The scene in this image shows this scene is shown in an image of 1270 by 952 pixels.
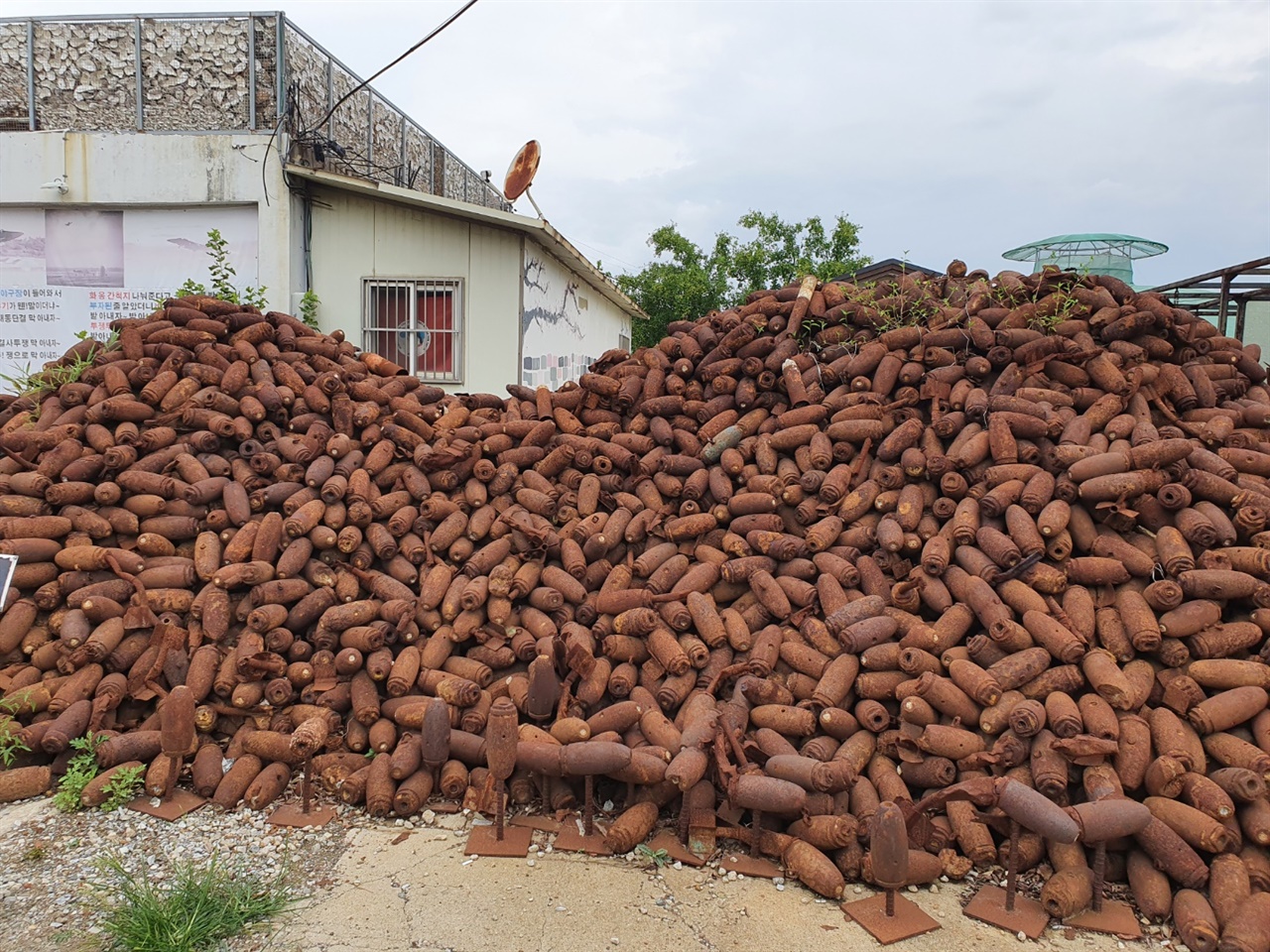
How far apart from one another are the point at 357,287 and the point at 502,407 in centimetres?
549

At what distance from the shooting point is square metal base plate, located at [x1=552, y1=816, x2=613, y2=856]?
405cm

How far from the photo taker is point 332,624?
16.9 ft

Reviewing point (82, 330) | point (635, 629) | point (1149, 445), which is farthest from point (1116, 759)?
point (82, 330)

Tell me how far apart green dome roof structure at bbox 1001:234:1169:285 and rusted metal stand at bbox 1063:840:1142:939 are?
15278 mm

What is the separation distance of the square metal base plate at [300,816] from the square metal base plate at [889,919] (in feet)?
9.02

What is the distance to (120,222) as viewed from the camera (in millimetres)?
11812

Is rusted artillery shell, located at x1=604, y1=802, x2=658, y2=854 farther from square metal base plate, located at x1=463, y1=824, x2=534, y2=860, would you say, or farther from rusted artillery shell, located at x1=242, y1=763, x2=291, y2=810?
rusted artillery shell, located at x1=242, y1=763, x2=291, y2=810

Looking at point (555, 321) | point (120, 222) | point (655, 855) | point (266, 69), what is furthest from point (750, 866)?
point (266, 69)

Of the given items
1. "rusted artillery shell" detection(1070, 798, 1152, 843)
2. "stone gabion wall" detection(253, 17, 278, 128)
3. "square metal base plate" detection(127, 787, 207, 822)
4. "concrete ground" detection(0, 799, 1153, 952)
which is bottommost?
"concrete ground" detection(0, 799, 1153, 952)

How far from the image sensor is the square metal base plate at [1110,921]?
136 inches

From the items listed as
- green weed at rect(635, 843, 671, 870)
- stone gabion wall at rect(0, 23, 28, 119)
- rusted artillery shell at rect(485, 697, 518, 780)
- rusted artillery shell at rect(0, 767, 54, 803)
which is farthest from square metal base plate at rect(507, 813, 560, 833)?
stone gabion wall at rect(0, 23, 28, 119)

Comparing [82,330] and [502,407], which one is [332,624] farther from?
[82,330]

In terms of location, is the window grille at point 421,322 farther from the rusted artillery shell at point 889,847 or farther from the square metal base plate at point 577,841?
the rusted artillery shell at point 889,847

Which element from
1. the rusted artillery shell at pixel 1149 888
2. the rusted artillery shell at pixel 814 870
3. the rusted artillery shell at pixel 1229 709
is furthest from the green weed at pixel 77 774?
the rusted artillery shell at pixel 1229 709
